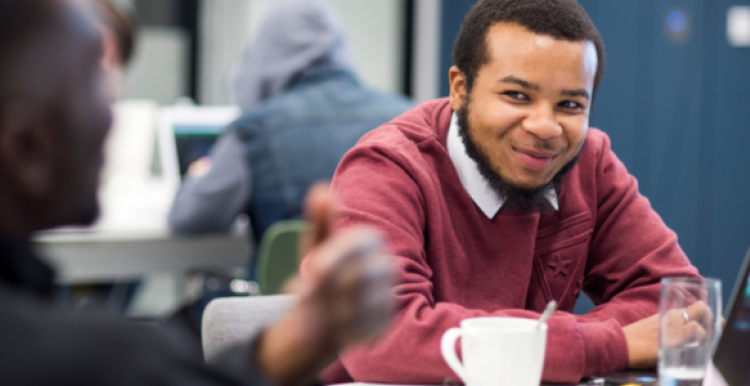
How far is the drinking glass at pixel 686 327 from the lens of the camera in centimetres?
84

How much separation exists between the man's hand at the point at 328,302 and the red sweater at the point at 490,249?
0.53 metres

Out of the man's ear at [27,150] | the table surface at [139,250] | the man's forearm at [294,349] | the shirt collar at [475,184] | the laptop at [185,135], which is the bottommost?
the table surface at [139,250]

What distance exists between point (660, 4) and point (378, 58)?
2031 mm

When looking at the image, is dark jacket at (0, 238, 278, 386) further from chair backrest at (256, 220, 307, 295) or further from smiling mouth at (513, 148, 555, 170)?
chair backrest at (256, 220, 307, 295)

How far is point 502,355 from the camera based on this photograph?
76 centimetres

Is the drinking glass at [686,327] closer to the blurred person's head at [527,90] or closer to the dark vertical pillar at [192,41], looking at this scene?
the blurred person's head at [527,90]

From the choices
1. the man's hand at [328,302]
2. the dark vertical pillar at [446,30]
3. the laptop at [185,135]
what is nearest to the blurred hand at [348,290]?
the man's hand at [328,302]

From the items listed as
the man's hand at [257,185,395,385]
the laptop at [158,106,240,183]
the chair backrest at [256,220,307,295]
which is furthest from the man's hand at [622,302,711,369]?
the laptop at [158,106,240,183]

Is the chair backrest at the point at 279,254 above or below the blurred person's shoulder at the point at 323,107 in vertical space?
below

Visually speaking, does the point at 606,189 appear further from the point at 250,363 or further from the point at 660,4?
the point at 660,4

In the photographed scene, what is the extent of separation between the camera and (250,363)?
1.30ft

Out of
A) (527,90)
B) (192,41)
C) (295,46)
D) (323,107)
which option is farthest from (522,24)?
→ (192,41)

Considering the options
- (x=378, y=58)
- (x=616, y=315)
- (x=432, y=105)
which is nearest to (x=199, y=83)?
(x=378, y=58)

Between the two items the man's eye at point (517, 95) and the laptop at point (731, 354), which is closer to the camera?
the laptop at point (731, 354)
